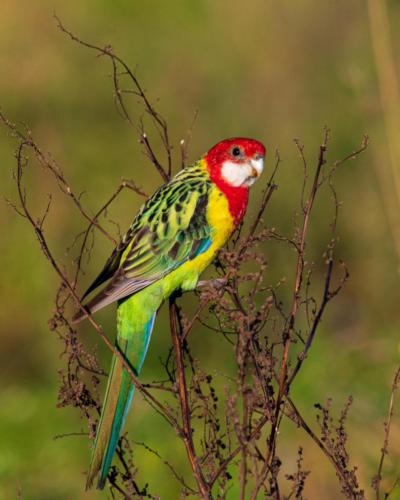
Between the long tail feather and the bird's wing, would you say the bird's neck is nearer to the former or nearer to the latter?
the bird's wing

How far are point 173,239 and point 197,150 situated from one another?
3074 mm

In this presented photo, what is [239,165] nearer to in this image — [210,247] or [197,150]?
[210,247]

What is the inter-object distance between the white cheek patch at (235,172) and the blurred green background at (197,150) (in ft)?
4.36

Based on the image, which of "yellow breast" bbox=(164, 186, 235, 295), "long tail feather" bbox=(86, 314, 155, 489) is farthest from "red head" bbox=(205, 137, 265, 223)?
"long tail feather" bbox=(86, 314, 155, 489)

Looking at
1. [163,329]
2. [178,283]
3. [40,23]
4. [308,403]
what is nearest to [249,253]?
[178,283]

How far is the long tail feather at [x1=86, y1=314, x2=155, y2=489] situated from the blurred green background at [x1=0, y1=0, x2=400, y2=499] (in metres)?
1.69

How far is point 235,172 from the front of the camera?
14.9 ft

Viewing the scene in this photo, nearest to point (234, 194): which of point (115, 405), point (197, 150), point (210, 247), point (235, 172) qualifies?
point (235, 172)

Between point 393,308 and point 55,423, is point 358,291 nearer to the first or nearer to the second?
point 393,308

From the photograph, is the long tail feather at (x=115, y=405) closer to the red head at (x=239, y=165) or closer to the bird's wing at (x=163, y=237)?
the bird's wing at (x=163, y=237)

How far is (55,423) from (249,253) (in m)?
3.65

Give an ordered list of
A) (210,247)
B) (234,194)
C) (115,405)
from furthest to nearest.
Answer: (234,194)
(210,247)
(115,405)

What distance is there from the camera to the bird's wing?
168 inches

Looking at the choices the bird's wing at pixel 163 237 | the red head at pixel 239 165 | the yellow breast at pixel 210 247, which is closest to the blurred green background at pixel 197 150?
the red head at pixel 239 165
